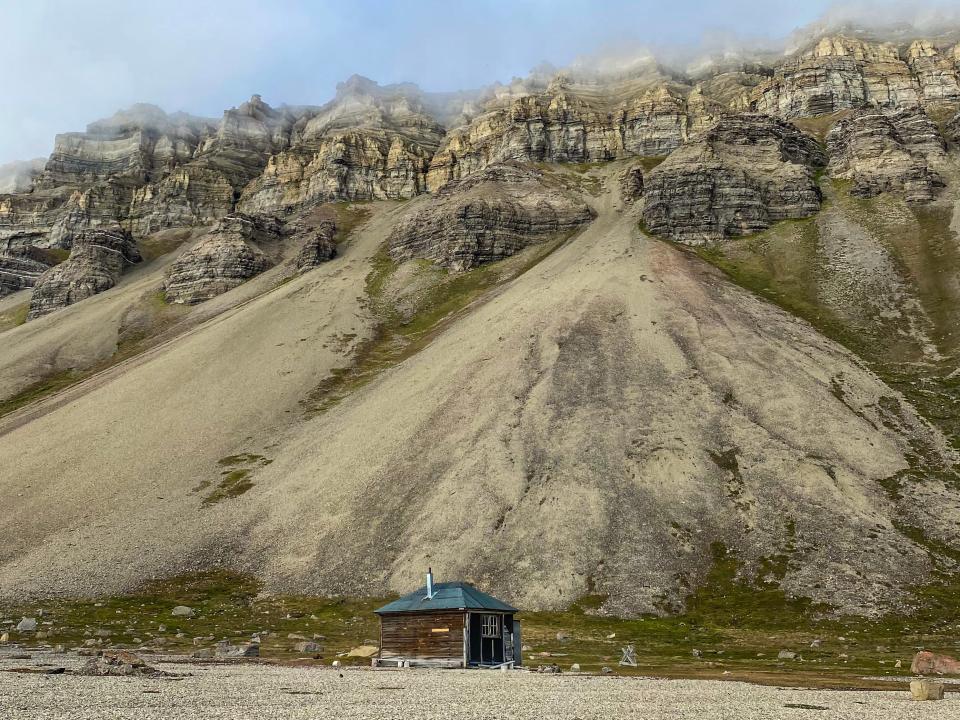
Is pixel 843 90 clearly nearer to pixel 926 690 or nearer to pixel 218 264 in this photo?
pixel 218 264

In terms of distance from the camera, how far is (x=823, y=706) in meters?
24.1

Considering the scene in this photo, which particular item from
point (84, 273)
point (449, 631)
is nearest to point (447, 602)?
point (449, 631)

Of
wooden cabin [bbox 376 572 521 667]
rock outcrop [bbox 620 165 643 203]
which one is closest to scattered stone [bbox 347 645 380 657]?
wooden cabin [bbox 376 572 521 667]

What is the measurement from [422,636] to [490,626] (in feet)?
12.7

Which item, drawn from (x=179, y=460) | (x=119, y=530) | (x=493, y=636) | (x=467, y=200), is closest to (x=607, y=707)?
(x=493, y=636)

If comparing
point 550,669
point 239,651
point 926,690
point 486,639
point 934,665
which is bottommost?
point 239,651

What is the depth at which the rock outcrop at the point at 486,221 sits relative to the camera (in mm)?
152875

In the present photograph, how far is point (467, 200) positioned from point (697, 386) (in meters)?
99.6

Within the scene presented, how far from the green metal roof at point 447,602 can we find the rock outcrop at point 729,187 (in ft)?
358

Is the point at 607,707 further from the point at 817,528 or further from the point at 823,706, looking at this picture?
the point at 817,528

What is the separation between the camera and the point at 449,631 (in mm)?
38688

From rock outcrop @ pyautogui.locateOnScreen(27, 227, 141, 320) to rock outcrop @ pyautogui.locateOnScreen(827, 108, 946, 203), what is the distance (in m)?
181

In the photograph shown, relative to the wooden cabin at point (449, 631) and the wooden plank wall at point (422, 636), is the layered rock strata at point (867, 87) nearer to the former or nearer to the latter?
the wooden cabin at point (449, 631)

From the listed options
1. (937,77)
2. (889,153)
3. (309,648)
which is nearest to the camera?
(309,648)
